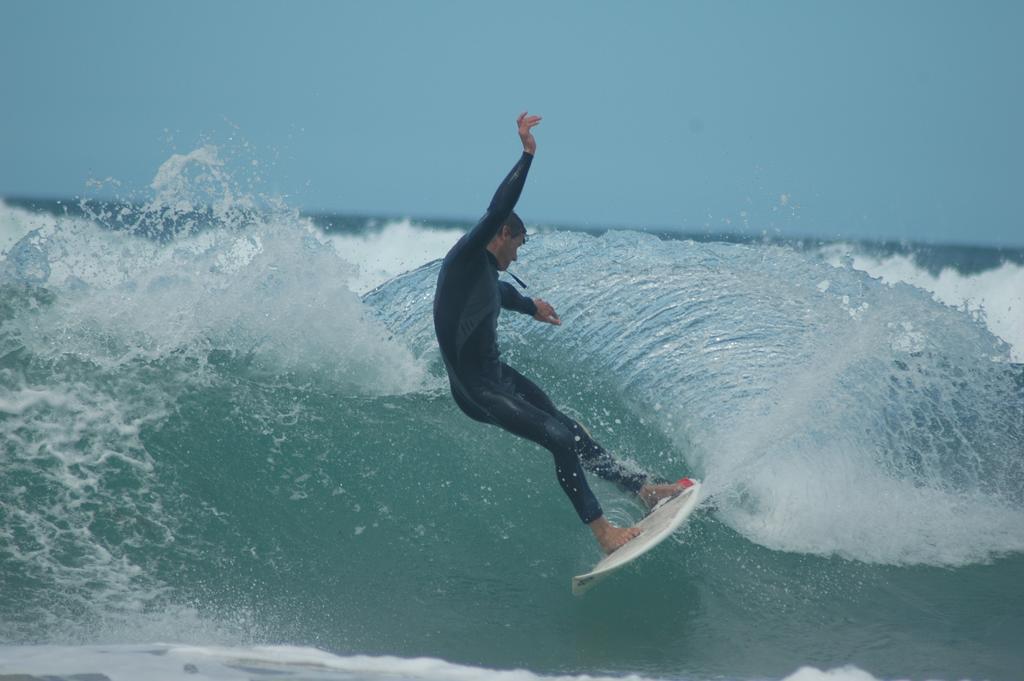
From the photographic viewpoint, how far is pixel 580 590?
481 cm

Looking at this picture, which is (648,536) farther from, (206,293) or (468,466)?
(206,293)

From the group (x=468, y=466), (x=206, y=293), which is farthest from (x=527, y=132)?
(x=206, y=293)

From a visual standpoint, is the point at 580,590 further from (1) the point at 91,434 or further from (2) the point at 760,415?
(1) the point at 91,434

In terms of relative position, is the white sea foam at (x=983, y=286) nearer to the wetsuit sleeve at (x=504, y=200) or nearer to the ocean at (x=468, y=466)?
the ocean at (x=468, y=466)

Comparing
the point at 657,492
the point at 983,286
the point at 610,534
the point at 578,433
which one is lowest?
the point at 610,534

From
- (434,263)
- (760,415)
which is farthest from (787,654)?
(434,263)

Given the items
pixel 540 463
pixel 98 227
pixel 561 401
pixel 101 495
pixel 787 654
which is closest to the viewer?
pixel 787 654

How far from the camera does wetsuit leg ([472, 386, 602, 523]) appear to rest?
4859mm

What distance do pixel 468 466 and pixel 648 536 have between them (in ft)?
5.49

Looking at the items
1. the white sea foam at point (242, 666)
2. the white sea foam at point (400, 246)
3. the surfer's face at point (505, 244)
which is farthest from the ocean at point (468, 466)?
the white sea foam at point (400, 246)

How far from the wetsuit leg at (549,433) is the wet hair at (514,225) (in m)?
0.77

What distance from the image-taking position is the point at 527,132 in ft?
14.7

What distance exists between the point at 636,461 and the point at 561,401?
84 cm

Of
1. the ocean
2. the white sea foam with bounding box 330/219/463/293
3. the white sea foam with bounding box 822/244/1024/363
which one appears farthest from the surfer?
the white sea foam with bounding box 330/219/463/293
